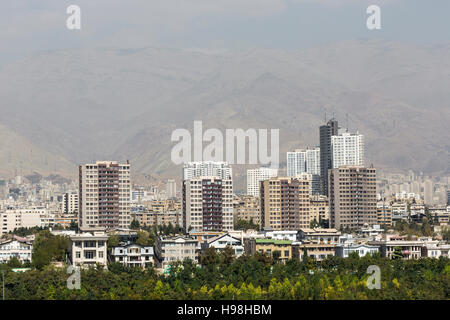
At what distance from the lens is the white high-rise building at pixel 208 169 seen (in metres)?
68.4

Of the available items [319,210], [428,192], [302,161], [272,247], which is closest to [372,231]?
[272,247]

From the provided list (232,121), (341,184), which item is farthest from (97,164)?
(232,121)

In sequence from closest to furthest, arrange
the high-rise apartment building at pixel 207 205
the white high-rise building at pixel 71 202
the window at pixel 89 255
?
the window at pixel 89 255, the high-rise apartment building at pixel 207 205, the white high-rise building at pixel 71 202

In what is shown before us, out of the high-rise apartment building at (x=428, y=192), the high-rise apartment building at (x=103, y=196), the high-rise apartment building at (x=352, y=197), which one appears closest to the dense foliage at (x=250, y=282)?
the high-rise apartment building at (x=103, y=196)

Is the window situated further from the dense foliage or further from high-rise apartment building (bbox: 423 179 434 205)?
high-rise apartment building (bbox: 423 179 434 205)

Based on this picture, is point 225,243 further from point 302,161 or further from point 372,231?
point 302,161

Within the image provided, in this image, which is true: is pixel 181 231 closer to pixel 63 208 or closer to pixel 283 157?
pixel 63 208

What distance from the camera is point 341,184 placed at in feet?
158

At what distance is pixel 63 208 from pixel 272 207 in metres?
26.8

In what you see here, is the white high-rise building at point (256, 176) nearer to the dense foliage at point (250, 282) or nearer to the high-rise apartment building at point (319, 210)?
the high-rise apartment building at point (319, 210)

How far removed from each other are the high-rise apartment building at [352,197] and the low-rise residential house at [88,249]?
61.7ft

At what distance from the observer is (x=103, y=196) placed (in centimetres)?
4672

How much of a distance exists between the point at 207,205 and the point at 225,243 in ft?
39.7
